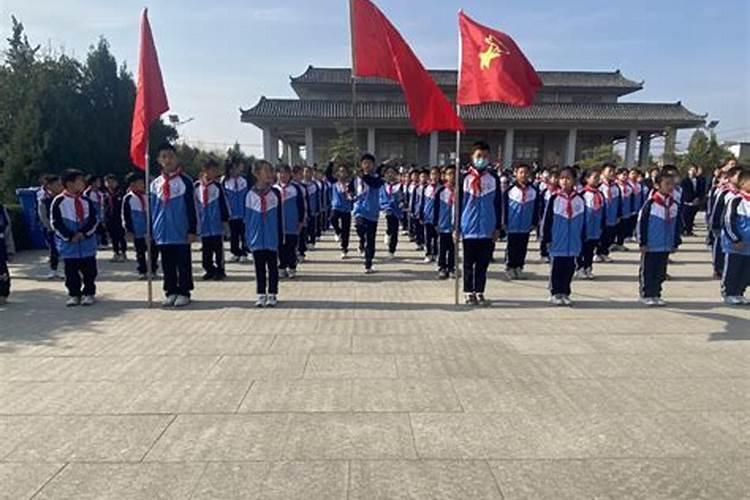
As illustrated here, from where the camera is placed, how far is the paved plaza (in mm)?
3018

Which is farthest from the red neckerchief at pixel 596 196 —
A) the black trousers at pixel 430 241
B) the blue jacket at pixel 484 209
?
the black trousers at pixel 430 241

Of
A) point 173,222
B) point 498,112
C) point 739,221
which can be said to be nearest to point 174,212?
point 173,222

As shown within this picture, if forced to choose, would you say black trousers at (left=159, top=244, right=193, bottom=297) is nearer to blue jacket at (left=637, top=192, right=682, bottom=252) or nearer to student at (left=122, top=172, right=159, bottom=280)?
student at (left=122, top=172, right=159, bottom=280)

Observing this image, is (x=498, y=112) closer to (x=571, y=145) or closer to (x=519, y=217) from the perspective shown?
(x=571, y=145)

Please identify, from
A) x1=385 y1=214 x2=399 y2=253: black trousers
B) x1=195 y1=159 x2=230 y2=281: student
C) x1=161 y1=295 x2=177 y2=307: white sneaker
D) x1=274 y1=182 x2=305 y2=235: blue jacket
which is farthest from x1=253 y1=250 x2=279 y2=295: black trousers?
x1=385 y1=214 x2=399 y2=253: black trousers

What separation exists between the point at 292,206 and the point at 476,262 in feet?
11.0

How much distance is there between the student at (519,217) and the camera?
9234 mm

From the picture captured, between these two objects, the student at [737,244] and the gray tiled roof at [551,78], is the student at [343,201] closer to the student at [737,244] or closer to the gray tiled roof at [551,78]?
the student at [737,244]

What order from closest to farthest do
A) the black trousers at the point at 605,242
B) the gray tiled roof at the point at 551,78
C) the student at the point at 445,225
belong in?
the student at the point at 445,225 → the black trousers at the point at 605,242 → the gray tiled roof at the point at 551,78

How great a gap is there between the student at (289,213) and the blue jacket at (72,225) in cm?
275

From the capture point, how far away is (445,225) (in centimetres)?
914

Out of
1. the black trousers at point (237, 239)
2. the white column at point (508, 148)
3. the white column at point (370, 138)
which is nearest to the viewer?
the black trousers at point (237, 239)

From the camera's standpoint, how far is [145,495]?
2848 mm

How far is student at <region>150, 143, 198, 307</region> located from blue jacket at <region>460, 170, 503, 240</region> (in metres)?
3.50
